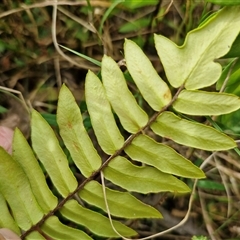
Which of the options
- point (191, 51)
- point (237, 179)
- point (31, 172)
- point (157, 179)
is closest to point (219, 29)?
point (191, 51)

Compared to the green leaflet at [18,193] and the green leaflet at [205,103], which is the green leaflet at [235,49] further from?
the green leaflet at [18,193]

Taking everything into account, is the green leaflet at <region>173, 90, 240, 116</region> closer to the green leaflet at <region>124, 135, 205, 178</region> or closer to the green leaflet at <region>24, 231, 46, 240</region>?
the green leaflet at <region>124, 135, 205, 178</region>

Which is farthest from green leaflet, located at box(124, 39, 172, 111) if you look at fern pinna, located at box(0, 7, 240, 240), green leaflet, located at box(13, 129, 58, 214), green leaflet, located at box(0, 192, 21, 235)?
green leaflet, located at box(0, 192, 21, 235)

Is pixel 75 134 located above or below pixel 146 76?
below

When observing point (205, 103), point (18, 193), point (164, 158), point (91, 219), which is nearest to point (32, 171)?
point (18, 193)

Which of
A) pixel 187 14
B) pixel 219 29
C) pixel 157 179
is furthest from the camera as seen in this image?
pixel 187 14

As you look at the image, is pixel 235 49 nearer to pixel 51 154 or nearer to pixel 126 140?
pixel 126 140

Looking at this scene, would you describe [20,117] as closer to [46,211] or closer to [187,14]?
[46,211]
